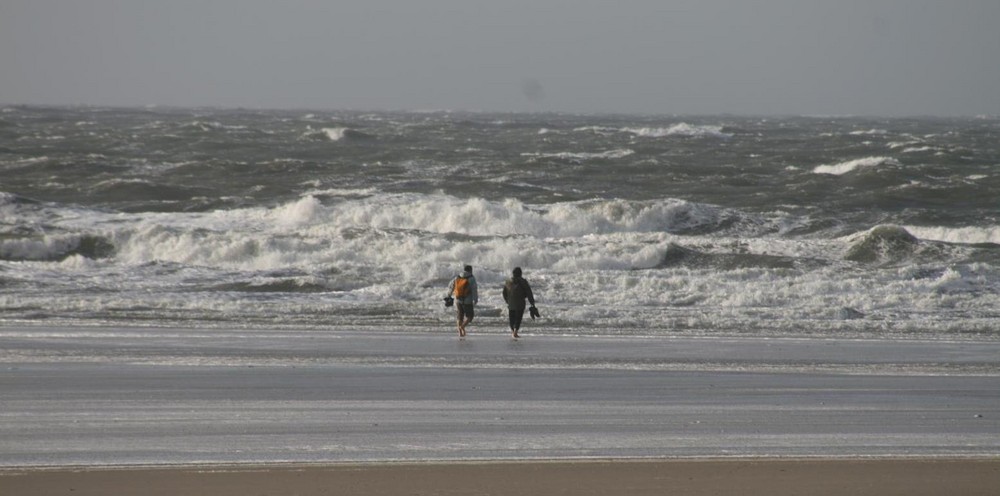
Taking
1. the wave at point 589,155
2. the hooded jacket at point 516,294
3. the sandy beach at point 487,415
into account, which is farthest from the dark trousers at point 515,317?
the wave at point 589,155

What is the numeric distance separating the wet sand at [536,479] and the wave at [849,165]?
3881 cm

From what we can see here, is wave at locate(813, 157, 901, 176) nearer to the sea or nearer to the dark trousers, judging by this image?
the sea

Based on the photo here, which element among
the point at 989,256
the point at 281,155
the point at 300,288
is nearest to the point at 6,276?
the point at 300,288

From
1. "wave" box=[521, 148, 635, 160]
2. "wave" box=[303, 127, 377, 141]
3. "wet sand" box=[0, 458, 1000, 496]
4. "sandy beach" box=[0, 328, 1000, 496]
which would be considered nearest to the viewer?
"wet sand" box=[0, 458, 1000, 496]

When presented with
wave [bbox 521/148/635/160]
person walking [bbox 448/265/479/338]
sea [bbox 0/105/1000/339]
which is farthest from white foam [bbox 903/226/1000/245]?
wave [bbox 521/148/635/160]

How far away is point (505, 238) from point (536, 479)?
1991 centimetres

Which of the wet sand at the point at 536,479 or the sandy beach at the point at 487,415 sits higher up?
the wet sand at the point at 536,479

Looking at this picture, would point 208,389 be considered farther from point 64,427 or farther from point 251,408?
point 64,427

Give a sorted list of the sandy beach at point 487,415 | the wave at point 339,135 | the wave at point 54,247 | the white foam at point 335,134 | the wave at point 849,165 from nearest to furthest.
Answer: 1. the sandy beach at point 487,415
2. the wave at point 54,247
3. the wave at point 849,165
4. the white foam at point 335,134
5. the wave at point 339,135

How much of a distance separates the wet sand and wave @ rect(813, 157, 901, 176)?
3881 centimetres

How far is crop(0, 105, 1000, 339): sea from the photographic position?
19531mm

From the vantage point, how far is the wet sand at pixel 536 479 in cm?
883

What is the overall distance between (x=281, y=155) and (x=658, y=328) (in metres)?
42.0

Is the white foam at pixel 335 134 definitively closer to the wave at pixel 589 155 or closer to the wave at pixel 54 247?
the wave at pixel 589 155
